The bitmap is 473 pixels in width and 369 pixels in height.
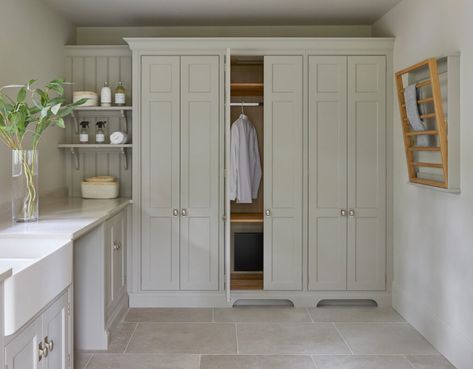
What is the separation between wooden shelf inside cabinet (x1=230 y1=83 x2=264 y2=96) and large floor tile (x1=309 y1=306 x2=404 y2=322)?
6.61 ft

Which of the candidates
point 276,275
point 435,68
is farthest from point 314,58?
point 276,275

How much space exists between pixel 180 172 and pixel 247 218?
0.71 metres

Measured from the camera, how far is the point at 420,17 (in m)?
3.87

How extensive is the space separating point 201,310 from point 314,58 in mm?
2358

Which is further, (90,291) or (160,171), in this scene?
(160,171)

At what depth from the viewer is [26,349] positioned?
2.16 m

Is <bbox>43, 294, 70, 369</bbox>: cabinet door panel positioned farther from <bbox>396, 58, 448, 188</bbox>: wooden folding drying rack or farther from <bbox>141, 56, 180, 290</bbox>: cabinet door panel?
<bbox>396, 58, 448, 188</bbox>: wooden folding drying rack

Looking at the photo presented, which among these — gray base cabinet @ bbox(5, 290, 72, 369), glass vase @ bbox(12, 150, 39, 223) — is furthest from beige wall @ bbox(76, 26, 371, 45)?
gray base cabinet @ bbox(5, 290, 72, 369)

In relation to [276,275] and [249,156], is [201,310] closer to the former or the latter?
[276,275]

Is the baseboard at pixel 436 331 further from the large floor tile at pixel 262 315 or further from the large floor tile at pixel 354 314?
the large floor tile at pixel 262 315

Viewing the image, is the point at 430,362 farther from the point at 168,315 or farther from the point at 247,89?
the point at 247,89

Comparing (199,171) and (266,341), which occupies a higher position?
(199,171)

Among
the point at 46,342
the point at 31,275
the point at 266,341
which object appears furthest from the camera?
the point at 266,341

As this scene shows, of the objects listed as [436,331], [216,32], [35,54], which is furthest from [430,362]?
[35,54]
